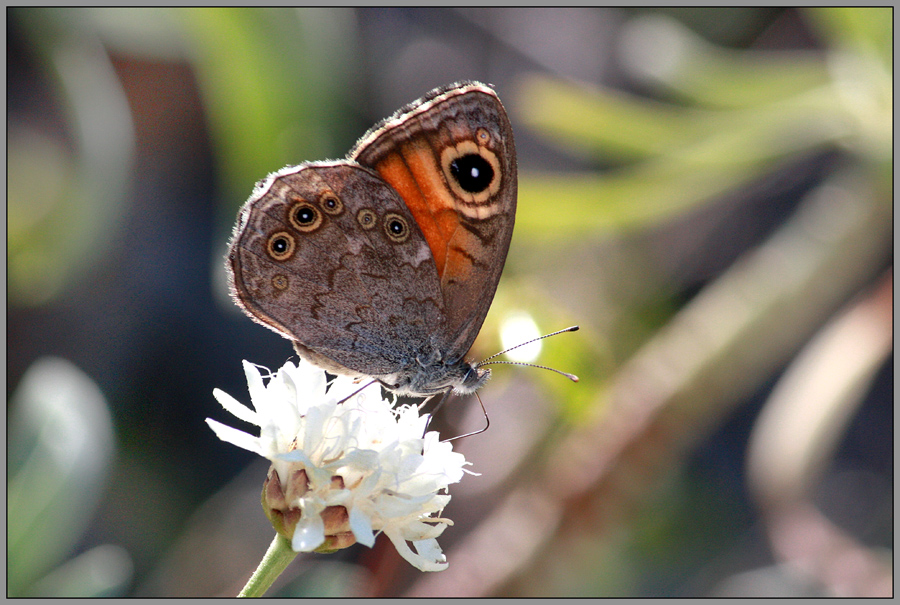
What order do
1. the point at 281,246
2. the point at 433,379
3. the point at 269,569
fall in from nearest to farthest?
1. the point at 269,569
2. the point at 281,246
3. the point at 433,379

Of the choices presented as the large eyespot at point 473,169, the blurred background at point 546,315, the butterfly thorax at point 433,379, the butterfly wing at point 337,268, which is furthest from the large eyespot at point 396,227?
the blurred background at point 546,315

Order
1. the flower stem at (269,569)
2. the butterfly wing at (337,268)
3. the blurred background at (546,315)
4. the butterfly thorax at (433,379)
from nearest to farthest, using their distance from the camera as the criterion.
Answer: the flower stem at (269,569) → the butterfly wing at (337,268) → the butterfly thorax at (433,379) → the blurred background at (546,315)

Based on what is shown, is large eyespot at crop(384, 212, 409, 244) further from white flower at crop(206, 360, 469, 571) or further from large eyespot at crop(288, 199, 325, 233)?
white flower at crop(206, 360, 469, 571)

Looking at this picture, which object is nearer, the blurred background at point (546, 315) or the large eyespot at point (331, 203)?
the large eyespot at point (331, 203)

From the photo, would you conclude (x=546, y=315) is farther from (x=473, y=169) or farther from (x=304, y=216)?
(x=304, y=216)

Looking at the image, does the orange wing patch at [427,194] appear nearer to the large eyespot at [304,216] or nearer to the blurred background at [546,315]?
Result: the large eyespot at [304,216]

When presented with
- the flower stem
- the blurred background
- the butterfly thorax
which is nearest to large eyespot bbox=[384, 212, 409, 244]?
the butterfly thorax

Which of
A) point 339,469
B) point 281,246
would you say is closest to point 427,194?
point 281,246
